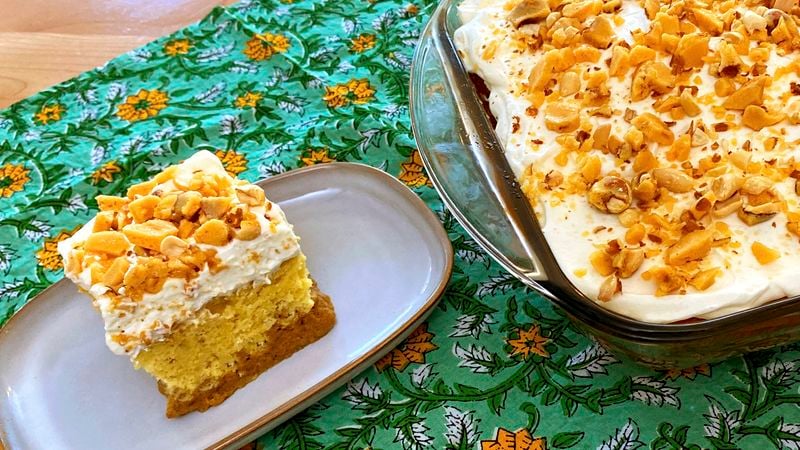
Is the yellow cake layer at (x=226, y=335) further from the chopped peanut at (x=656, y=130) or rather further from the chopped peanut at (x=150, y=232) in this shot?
the chopped peanut at (x=656, y=130)

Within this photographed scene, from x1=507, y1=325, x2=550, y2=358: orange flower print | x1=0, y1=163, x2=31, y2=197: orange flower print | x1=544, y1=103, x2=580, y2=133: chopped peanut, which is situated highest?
x1=544, y1=103, x2=580, y2=133: chopped peanut

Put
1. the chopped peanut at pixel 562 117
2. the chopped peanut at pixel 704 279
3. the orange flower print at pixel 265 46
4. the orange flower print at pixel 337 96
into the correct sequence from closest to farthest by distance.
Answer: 1. the chopped peanut at pixel 704 279
2. the chopped peanut at pixel 562 117
3. the orange flower print at pixel 337 96
4. the orange flower print at pixel 265 46

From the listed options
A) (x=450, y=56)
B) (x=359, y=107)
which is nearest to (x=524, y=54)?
(x=450, y=56)

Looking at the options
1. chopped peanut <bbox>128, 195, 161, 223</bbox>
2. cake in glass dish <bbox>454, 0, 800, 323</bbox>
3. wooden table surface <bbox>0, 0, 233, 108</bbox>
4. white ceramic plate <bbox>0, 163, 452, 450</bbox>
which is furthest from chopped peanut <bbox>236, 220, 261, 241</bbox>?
wooden table surface <bbox>0, 0, 233, 108</bbox>

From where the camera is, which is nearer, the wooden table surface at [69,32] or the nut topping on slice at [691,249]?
the nut topping on slice at [691,249]

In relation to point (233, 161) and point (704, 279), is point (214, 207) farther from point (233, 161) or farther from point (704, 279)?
point (704, 279)

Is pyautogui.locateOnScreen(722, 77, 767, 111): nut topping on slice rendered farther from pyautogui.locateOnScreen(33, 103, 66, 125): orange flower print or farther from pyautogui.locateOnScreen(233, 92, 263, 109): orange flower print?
pyautogui.locateOnScreen(33, 103, 66, 125): orange flower print

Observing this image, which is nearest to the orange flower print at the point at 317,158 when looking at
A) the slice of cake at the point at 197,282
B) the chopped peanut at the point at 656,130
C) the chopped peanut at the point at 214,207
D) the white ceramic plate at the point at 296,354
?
the white ceramic plate at the point at 296,354
